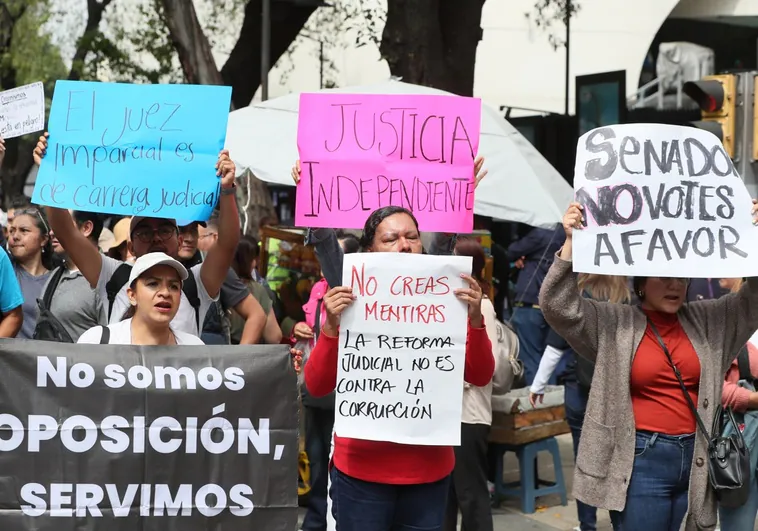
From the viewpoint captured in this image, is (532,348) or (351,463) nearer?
(351,463)

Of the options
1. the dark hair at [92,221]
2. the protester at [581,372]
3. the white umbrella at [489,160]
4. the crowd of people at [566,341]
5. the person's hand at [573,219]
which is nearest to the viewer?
the crowd of people at [566,341]

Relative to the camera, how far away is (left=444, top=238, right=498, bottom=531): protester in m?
6.03

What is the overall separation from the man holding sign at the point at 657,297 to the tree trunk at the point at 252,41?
1185cm

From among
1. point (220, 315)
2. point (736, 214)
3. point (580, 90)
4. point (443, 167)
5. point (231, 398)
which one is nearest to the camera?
point (231, 398)

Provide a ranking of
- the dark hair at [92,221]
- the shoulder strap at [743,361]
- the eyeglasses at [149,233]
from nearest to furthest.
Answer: the eyeglasses at [149,233]
the shoulder strap at [743,361]
the dark hair at [92,221]

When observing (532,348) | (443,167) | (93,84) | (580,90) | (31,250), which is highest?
(580,90)

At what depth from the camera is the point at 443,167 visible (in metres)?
4.67

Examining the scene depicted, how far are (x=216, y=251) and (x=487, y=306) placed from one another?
180 cm

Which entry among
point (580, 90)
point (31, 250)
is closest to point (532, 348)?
point (580, 90)

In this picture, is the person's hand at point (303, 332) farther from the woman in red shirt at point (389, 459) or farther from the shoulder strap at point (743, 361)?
the shoulder strap at point (743, 361)

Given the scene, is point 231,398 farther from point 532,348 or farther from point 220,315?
point 532,348

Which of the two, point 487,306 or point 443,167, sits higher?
point 443,167

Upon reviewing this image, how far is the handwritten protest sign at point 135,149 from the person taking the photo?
4668mm

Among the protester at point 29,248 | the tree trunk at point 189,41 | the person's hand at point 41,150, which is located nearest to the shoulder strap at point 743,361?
the person's hand at point 41,150
